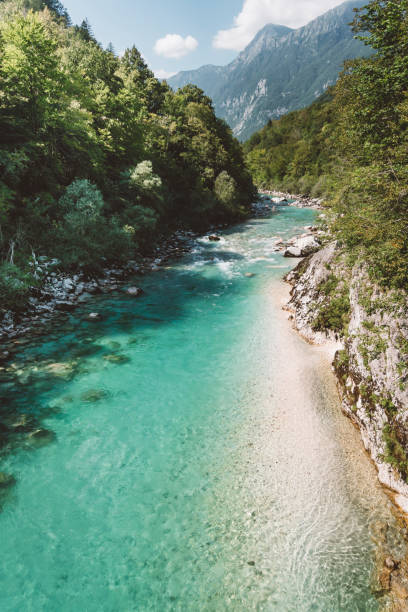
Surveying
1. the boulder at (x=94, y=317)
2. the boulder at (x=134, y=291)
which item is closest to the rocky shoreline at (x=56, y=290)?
the boulder at (x=134, y=291)

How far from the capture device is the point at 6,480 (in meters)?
8.84

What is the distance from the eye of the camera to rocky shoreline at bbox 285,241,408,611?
792cm

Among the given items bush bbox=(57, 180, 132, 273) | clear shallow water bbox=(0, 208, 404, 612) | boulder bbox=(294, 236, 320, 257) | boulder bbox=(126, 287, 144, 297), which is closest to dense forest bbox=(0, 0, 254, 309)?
bush bbox=(57, 180, 132, 273)

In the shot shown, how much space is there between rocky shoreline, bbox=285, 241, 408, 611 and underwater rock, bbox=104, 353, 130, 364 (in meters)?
9.57

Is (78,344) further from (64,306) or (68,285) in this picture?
(68,285)

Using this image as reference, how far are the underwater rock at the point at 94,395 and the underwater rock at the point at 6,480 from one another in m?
3.53

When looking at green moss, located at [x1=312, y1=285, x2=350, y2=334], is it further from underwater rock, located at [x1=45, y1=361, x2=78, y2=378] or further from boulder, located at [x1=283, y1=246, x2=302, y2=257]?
boulder, located at [x1=283, y1=246, x2=302, y2=257]

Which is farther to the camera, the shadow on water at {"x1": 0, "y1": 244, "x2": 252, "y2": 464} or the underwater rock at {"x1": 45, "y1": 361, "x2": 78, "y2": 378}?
the underwater rock at {"x1": 45, "y1": 361, "x2": 78, "y2": 378}

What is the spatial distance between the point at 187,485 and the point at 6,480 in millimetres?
5311

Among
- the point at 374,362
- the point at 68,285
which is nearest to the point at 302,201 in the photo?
the point at 68,285

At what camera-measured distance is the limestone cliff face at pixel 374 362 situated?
28.1 feet

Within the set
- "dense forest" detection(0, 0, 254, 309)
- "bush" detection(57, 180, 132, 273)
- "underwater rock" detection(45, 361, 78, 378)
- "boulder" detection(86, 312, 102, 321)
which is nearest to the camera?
"underwater rock" detection(45, 361, 78, 378)

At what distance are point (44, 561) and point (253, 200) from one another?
7519 centimetres

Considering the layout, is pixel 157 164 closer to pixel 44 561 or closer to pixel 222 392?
pixel 222 392
